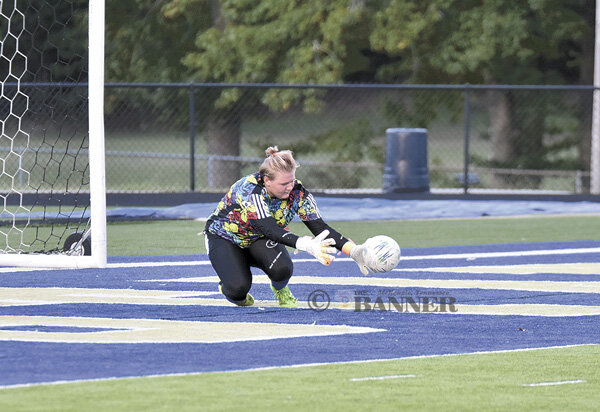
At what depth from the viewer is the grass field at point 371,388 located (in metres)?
6.83

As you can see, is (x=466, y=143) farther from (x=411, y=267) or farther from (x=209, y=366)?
(x=209, y=366)

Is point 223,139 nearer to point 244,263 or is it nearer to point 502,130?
point 502,130

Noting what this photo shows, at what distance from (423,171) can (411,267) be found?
10.5m

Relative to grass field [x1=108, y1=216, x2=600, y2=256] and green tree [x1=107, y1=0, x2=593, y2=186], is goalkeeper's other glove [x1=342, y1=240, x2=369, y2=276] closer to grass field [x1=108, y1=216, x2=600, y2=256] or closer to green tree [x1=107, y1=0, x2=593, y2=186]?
grass field [x1=108, y1=216, x2=600, y2=256]

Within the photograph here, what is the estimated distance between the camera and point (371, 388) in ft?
24.0

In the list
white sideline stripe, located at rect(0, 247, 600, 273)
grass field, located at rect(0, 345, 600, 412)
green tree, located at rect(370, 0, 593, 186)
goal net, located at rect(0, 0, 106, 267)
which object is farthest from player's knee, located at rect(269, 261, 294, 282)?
green tree, located at rect(370, 0, 593, 186)

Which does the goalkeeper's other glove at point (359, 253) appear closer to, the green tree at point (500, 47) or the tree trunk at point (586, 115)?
the green tree at point (500, 47)

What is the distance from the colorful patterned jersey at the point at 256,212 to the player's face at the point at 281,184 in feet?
Answer: 0.44

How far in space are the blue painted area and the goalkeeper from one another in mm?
273

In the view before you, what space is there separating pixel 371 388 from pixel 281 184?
298 centimetres

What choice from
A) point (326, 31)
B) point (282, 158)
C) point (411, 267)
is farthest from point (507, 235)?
point (326, 31)

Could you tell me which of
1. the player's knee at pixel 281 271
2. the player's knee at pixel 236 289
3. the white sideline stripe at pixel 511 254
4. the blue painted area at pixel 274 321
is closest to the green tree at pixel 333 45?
the white sideline stripe at pixel 511 254

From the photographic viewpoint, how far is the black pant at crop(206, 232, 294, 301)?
10602mm

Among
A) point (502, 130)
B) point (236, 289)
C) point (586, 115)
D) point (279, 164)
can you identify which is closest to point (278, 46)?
point (502, 130)
